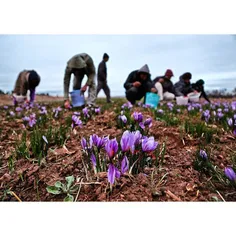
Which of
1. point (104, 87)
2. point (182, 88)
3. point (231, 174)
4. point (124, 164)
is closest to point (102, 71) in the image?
point (104, 87)

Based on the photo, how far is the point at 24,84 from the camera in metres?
5.13

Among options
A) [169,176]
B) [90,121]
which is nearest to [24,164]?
[169,176]

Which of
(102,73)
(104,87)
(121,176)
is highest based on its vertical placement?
(102,73)

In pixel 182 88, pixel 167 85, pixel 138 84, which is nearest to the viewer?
pixel 138 84

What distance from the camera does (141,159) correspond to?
930mm

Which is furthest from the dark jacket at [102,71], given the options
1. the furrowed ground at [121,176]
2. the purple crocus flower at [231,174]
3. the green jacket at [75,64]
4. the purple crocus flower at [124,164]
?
the purple crocus flower at [231,174]

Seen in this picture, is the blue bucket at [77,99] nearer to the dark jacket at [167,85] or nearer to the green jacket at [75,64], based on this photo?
the green jacket at [75,64]

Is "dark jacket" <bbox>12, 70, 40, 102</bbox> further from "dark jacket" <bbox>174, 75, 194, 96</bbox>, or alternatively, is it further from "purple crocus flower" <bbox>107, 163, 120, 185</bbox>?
"purple crocus flower" <bbox>107, 163, 120, 185</bbox>

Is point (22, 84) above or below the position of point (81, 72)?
below

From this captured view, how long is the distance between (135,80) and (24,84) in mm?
2692

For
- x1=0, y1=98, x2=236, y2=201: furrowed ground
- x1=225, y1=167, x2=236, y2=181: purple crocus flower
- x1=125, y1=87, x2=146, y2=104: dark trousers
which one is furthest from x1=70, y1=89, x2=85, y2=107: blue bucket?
x1=225, y1=167, x2=236, y2=181: purple crocus flower

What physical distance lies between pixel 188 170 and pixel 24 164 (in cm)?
88

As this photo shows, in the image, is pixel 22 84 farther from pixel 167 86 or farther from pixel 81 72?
pixel 167 86

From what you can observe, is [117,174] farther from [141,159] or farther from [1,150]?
[1,150]
